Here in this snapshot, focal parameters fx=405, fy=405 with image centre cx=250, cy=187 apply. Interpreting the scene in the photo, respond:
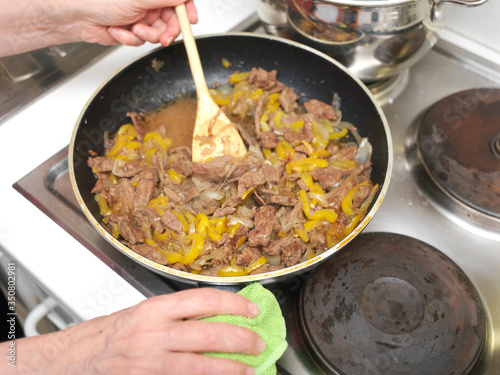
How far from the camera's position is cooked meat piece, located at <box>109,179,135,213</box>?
1.32 metres

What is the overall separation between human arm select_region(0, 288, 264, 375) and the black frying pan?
1.53 feet

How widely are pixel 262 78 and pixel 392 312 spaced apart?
0.97m

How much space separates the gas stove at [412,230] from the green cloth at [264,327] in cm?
14

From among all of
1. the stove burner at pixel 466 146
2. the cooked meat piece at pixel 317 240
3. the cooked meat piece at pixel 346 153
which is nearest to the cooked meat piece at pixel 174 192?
the cooked meat piece at pixel 317 240

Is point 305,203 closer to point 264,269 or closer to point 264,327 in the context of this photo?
point 264,269

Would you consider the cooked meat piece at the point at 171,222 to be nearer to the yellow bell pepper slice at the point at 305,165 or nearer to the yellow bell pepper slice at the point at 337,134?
the yellow bell pepper slice at the point at 305,165

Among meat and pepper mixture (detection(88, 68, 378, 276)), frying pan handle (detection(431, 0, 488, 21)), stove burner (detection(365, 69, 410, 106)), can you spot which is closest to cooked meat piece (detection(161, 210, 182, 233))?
meat and pepper mixture (detection(88, 68, 378, 276))

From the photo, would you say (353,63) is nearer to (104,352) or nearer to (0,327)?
(104,352)

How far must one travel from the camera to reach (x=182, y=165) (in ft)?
4.53

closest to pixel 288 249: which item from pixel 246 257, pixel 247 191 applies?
pixel 246 257

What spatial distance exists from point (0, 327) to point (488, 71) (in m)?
2.34

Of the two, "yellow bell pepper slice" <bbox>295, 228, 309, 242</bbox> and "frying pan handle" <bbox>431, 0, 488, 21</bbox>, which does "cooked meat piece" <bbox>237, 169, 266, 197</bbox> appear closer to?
"yellow bell pepper slice" <bbox>295, 228, 309, 242</bbox>

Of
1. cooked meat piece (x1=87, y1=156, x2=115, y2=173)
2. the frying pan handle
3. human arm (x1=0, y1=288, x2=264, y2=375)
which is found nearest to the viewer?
human arm (x1=0, y1=288, x2=264, y2=375)

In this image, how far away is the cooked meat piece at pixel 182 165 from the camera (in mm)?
1373
